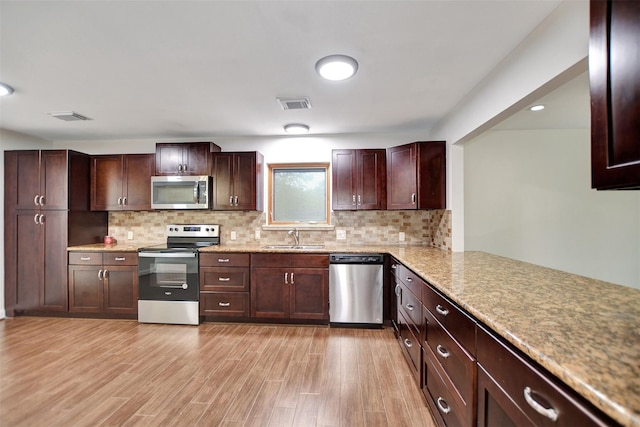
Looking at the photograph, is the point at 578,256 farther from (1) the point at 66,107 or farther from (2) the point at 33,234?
(2) the point at 33,234

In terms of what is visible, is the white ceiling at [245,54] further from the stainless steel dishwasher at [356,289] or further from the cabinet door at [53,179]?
the stainless steel dishwasher at [356,289]

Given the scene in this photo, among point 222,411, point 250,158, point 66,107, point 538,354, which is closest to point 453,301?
point 538,354

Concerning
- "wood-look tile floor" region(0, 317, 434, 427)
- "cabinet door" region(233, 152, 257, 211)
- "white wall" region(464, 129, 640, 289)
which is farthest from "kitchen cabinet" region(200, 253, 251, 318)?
"white wall" region(464, 129, 640, 289)

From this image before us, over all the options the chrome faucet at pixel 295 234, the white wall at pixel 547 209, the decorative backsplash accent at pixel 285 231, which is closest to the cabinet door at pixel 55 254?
the decorative backsplash accent at pixel 285 231

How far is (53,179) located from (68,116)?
3.07ft

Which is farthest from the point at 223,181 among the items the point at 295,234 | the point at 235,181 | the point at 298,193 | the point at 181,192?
the point at 295,234

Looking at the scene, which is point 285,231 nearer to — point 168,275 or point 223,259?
point 223,259

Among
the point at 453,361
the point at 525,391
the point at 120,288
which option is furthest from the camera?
the point at 120,288

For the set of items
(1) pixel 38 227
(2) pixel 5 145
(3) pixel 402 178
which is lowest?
(1) pixel 38 227

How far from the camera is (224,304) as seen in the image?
3277 mm

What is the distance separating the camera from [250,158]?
3.59m

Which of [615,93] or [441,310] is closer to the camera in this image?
[615,93]

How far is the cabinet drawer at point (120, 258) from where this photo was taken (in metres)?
3.38

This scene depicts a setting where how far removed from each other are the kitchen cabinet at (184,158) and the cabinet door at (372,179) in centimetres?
193
